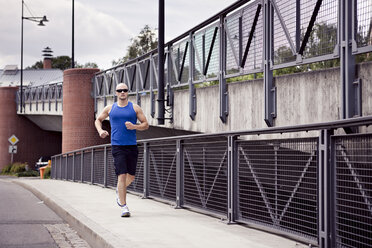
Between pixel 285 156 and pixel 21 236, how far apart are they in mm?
3819

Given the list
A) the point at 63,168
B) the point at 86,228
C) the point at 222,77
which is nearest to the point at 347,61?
the point at 86,228

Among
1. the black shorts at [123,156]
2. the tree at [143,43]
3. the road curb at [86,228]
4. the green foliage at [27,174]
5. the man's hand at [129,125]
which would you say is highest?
the tree at [143,43]

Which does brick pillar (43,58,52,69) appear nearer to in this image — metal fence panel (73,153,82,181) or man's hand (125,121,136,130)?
metal fence panel (73,153,82,181)

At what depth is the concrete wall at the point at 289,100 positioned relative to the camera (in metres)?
8.40

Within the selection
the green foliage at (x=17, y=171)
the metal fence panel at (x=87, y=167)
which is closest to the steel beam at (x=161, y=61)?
the metal fence panel at (x=87, y=167)

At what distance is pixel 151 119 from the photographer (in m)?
20.2

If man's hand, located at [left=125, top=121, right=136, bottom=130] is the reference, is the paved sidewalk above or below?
below

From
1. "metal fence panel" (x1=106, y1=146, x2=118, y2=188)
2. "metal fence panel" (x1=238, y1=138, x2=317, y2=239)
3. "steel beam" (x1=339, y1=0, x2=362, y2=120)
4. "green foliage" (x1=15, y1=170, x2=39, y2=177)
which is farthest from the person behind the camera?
"green foliage" (x1=15, y1=170, x2=39, y2=177)

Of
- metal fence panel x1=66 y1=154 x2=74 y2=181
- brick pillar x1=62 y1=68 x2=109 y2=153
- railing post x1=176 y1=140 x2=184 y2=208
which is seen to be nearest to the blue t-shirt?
railing post x1=176 y1=140 x2=184 y2=208

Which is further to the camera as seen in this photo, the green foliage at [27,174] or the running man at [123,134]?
the green foliage at [27,174]

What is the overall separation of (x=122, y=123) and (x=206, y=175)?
1.37 meters

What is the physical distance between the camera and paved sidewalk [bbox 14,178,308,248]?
21.6 ft

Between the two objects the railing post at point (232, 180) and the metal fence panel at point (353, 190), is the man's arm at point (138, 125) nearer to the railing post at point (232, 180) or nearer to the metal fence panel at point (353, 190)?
the railing post at point (232, 180)

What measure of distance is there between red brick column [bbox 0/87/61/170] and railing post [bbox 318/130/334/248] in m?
53.4
